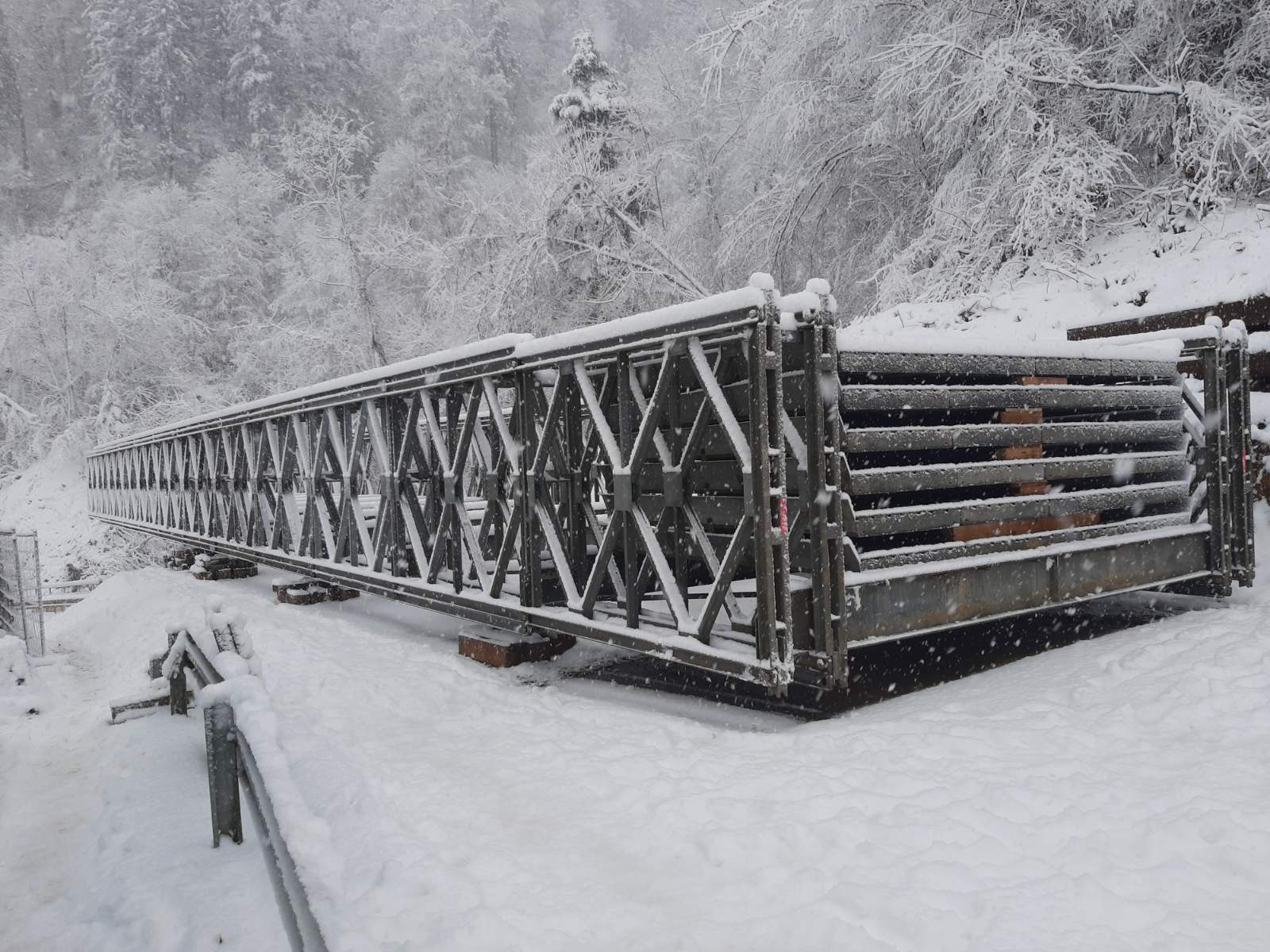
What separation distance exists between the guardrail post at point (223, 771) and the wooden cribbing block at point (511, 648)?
197 centimetres

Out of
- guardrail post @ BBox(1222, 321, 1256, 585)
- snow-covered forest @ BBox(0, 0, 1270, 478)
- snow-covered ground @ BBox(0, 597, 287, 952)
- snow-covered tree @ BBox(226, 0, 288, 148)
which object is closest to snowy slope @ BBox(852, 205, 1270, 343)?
snow-covered forest @ BBox(0, 0, 1270, 478)

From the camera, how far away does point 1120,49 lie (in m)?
11.4

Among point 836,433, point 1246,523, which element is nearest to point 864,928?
point 836,433

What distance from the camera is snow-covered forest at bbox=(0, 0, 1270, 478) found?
458 inches

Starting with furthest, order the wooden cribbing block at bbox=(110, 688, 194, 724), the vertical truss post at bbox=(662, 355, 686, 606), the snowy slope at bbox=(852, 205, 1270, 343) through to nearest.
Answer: the snowy slope at bbox=(852, 205, 1270, 343)
the wooden cribbing block at bbox=(110, 688, 194, 724)
the vertical truss post at bbox=(662, 355, 686, 606)

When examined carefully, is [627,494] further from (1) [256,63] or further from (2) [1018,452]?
(1) [256,63]

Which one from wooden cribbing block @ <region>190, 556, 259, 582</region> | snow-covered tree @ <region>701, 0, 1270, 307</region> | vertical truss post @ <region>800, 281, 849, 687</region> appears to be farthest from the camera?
wooden cribbing block @ <region>190, 556, 259, 582</region>

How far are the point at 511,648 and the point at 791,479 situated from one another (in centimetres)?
240

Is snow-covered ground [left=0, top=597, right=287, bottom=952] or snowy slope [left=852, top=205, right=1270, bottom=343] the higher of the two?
snowy slope [left=852, top=205, right=1270, bottom=343]

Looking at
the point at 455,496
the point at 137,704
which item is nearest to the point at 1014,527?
the point at 455,496

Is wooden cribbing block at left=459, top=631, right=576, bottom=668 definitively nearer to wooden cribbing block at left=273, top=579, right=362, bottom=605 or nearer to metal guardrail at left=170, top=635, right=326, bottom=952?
metal guardrail at left=170, top=635, right=326, bottom=952

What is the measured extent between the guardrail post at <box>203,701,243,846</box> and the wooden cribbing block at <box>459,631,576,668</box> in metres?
1.97

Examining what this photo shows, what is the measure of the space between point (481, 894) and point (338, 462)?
18.8 feet

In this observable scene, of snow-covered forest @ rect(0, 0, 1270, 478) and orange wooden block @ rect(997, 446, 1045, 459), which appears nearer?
orange wooden block @ rect(997, 446, 1045, 459)
